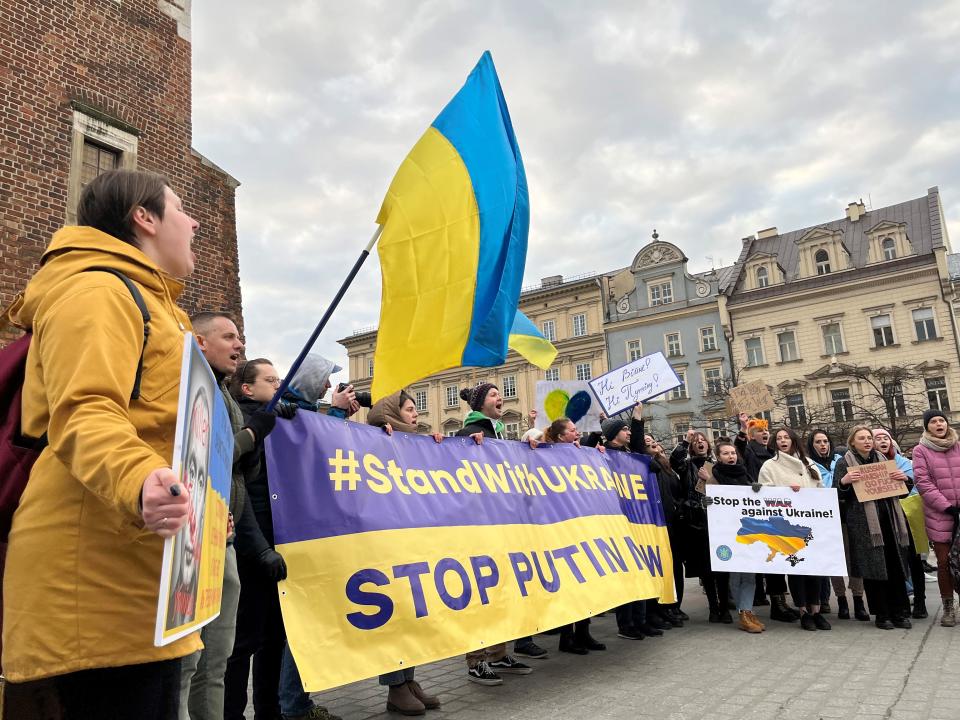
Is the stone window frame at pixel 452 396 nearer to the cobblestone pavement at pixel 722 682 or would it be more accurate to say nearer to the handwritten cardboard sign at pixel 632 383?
the handwritten cardboard sign at pixel 632 383

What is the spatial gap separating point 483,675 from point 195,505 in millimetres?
3991

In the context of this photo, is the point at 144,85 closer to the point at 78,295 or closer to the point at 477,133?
the point at 477,133

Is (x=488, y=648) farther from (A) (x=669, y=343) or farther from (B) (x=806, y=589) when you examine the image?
(A) (x=669, y=343)

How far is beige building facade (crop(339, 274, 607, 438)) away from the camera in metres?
48.2

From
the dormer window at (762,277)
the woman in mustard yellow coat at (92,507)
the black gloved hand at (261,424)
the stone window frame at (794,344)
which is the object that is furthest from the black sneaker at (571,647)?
the dormer window at (762,277)

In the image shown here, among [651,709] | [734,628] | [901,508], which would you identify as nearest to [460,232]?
[651,709]

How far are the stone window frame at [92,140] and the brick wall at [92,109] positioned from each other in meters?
0.07

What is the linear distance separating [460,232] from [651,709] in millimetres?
3117

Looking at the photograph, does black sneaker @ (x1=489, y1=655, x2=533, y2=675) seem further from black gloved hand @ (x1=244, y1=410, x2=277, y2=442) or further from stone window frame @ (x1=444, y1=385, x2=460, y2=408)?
stone window frame @ (x1=444, y1=385, x2=460, y2=408)

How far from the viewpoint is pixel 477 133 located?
4.42m

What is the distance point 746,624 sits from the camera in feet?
22.7

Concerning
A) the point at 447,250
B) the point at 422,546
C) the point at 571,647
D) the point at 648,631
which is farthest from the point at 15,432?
the point at 648,631

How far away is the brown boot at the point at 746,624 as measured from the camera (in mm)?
6848

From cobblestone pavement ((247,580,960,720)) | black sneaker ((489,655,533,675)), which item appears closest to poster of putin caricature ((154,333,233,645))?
cobblestone pavement ((247,580,960,720))
